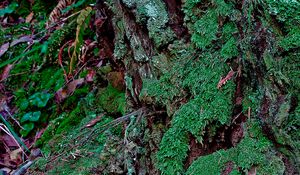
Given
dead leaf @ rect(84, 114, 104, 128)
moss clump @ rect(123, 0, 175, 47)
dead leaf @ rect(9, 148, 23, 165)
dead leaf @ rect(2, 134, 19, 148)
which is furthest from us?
dead leaf @ rect(2, 134, 19, 148)

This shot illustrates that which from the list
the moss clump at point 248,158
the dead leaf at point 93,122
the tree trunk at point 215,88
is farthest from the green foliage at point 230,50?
the dead leaf at point 93,122

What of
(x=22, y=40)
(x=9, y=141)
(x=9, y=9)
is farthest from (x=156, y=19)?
(x=9, y=9)

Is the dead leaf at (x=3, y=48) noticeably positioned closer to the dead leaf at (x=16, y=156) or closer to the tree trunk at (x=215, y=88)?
the dead leaf at (x=16, y=156)

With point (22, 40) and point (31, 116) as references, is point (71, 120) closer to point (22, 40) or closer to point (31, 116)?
point (31, 116)

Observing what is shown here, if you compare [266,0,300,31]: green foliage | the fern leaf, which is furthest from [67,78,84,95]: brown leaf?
[266,0,300,31]: green foliage

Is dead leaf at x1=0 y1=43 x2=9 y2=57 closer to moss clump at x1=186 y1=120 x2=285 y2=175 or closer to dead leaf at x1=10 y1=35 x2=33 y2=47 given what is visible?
dead leaf at x1=10 y1=35 x2=33 y2=47

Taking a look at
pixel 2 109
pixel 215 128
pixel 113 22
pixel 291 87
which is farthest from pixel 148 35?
pixel 2 109
